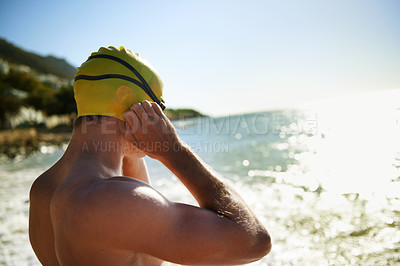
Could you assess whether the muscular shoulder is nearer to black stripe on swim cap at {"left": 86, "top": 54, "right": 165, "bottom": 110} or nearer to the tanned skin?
the tanned skin

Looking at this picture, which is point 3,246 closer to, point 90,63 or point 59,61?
point 90,63

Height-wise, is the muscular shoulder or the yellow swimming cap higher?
the yellow swimming cap

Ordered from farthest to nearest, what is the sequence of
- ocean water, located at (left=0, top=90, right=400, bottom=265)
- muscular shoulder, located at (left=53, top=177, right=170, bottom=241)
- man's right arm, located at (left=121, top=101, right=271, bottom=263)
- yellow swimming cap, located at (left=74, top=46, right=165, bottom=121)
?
ocean water, located at (left=0, top=90, right=400, bottom=265), yellow swimming cap, located at (left=74, top=46, right=165, bottom=121), man's right arm, located at (left=121, top=101, right=271, bottom=263), muscular shoulder, located at (left=53, top=177, right=170, bottom=241)

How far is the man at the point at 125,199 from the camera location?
1192 millimetres

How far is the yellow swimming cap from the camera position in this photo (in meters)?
1.67

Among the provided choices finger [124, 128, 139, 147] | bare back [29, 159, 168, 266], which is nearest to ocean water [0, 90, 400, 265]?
bare back [29, 159, 168, 266]

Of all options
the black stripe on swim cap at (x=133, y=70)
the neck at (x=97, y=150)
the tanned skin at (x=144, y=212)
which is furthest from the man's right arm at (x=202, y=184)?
the black stripe on swim cap at (x=133, y=70)

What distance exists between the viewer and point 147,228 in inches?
46.2

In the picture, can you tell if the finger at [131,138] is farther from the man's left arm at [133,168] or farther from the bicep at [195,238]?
the man's left arm at [133,168]

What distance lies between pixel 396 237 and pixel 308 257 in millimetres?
1903

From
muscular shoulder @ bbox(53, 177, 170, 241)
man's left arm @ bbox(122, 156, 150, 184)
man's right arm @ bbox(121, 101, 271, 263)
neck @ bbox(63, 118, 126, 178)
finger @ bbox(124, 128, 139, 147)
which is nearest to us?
muscular shoulder @ bbox(53, 177, 170, 241)

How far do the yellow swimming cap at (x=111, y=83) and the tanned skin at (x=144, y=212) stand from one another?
0.16 metres

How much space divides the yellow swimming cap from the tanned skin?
16 cm

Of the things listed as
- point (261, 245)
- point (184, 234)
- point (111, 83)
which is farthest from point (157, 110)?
point (261, 245)
